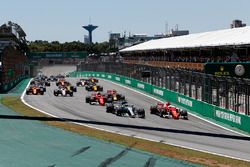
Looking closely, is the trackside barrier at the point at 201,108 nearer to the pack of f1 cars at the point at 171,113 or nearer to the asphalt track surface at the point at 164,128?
the asphalt track surface at the point at 164,128

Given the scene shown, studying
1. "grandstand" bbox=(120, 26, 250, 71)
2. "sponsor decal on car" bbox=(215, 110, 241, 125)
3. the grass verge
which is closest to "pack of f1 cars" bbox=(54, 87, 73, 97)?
"grandstand" bbox=(120, 26, 250, 71)

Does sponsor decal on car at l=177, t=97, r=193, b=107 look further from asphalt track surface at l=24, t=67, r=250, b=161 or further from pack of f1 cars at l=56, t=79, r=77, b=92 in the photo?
pack of f1 cars at l=56, t=79, r=77, b=92

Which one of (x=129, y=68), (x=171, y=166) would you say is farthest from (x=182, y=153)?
(x=129, y=68)

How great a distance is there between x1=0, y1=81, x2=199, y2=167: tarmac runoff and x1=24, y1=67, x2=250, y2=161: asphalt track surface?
3.51 m

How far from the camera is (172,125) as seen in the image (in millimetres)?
29297

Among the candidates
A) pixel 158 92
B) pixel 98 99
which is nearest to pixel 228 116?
pixel 98 99

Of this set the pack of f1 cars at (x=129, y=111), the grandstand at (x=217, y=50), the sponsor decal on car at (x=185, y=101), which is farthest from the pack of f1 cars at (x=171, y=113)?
the grandstand at (x=217, y=50)

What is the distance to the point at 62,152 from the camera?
18.6 m

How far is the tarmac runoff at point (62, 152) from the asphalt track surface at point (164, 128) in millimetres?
3510

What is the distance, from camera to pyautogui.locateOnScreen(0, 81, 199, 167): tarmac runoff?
1694cm

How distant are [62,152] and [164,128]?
400 inches

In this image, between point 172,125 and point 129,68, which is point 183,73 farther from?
point 129,68

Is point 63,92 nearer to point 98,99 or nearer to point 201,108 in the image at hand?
point 98,99

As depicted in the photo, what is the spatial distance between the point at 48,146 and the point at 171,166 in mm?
5380
